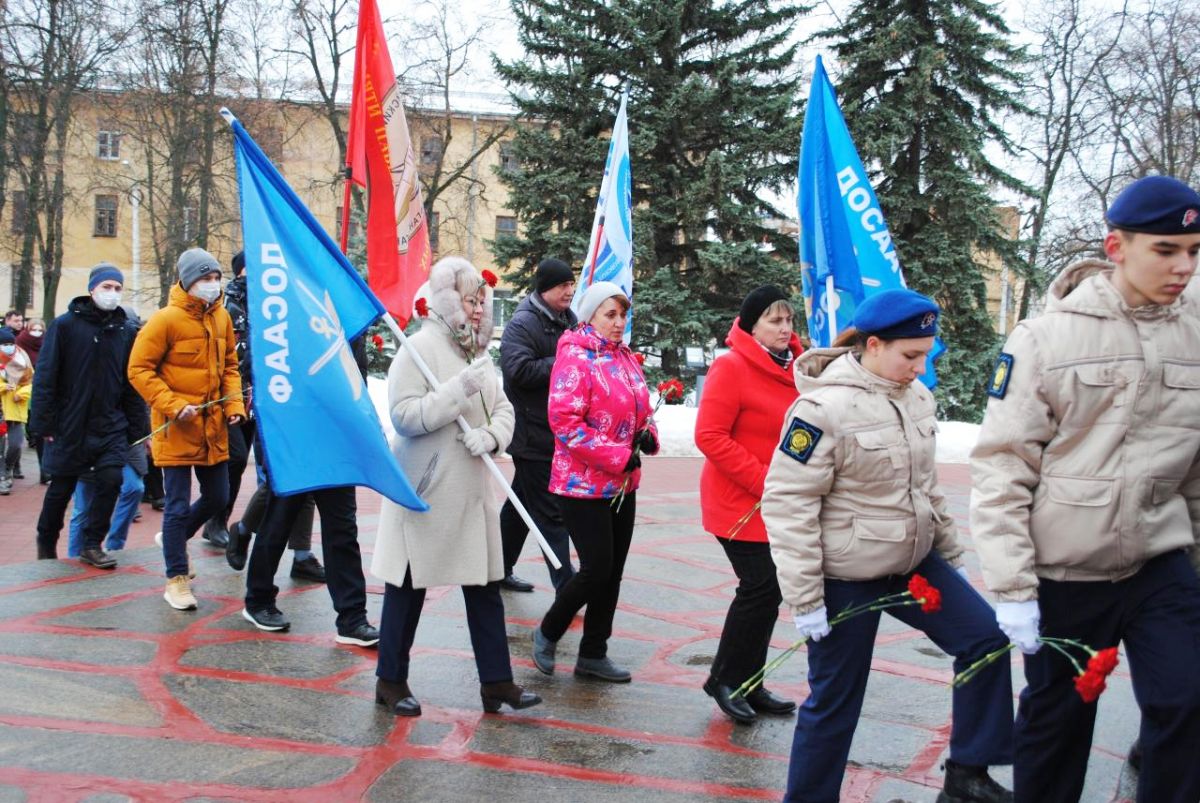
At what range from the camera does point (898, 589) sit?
364 cm

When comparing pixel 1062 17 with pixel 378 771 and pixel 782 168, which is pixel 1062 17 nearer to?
pixel 782 168

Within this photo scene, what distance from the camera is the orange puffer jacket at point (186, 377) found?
6.18 m

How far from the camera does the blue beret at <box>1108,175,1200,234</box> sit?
3.09m

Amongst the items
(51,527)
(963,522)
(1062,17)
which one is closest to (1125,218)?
(51,527)

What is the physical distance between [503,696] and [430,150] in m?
38.1

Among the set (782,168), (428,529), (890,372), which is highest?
(782,168)

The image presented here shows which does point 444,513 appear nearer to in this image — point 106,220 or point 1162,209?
point 1162,209

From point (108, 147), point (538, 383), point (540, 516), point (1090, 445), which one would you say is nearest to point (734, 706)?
point (1090, 445)

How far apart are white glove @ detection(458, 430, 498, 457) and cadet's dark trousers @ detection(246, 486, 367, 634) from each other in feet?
3.87

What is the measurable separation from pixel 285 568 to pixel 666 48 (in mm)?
17459

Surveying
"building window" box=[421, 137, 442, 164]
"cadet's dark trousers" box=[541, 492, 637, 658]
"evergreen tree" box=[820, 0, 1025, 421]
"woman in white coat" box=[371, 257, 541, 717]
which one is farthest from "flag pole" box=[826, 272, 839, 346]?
"building window" box=[421, 137, 442, 164]

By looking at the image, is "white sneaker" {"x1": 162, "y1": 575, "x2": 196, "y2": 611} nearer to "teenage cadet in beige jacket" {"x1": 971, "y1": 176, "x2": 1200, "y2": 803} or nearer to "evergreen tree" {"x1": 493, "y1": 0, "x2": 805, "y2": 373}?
"teenage cadet in beige jacket" {"x1": 971, "y1": 176, "x2": 1200, "y2": 803}

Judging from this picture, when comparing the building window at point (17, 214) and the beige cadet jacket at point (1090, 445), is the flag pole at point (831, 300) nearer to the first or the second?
the beige cadet jacket at point (1090, 445)

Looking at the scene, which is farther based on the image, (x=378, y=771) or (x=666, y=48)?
(x=666, y=48)
